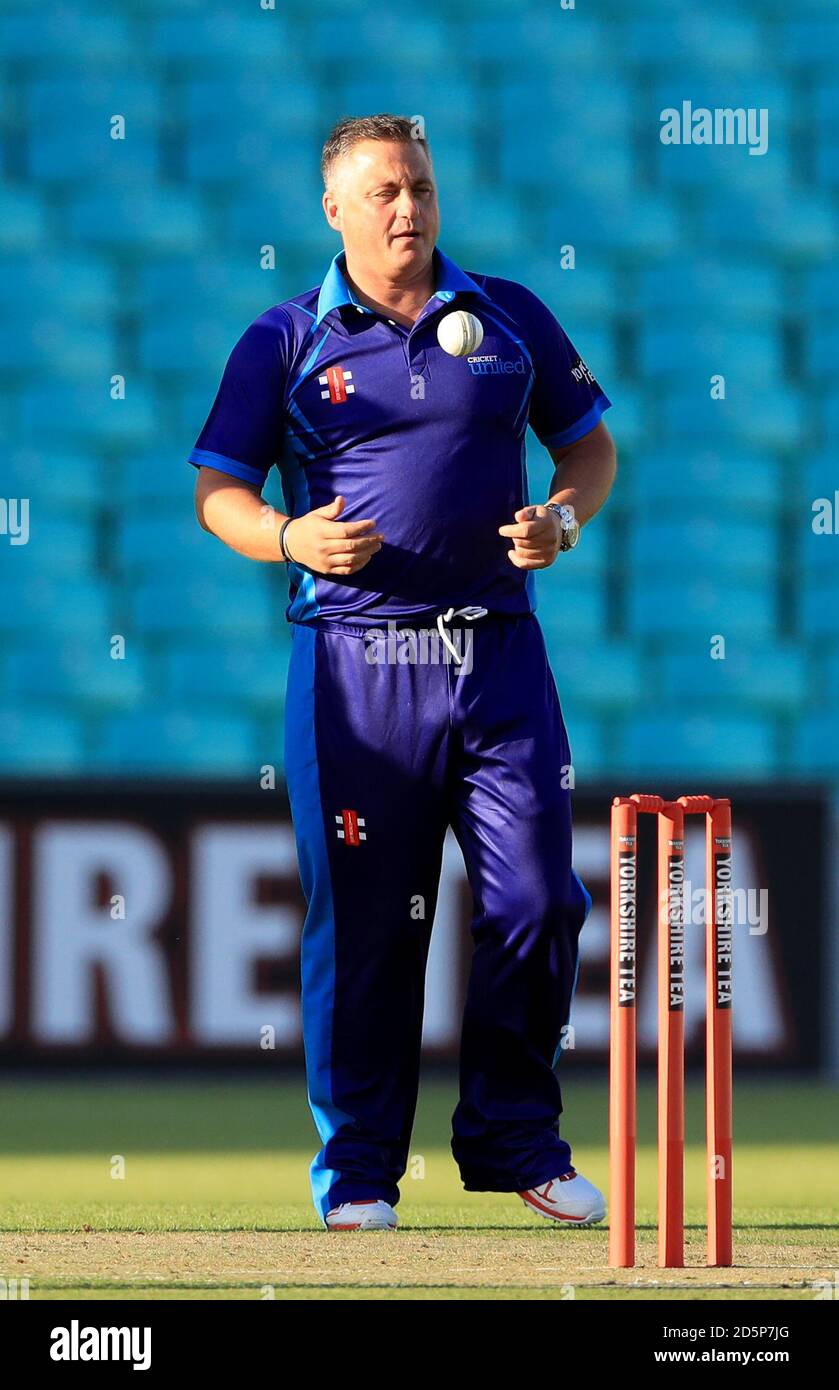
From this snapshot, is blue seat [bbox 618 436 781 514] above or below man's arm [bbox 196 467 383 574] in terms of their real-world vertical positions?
above

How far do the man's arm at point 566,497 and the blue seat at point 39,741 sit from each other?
3.12m

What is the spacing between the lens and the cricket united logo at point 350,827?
3.05 m

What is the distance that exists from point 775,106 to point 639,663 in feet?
5.31

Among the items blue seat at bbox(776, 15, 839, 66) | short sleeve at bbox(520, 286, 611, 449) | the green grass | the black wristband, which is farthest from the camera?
blue seat at bbox(776, 15, 839, 66)

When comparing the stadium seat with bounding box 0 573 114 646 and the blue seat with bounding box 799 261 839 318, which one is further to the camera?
the blue seat with bounding box 799 261 839 318

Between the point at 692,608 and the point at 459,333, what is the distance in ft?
10.9

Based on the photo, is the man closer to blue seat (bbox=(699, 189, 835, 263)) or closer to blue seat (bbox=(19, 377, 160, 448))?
blue seat (bbox=(19, 377, 160, 448))

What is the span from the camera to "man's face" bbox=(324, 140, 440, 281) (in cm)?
303

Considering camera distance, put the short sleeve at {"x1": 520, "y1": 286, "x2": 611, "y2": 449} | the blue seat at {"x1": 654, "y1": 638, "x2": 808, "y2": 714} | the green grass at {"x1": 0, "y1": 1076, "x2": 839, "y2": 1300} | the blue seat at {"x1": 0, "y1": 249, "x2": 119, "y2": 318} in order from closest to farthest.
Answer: the green grass at {"x1": 0, "y1": 1076, "x2": 839, "y2": 1300}
the short sleeve at {"x1": 520, "y1": 286, "x2": 611, "y2": 449}
the blue seat at {"x1": 654, "y1": 638, "x2": 808, "y2": 714}
the blue seat at {"x1": 0, "y1": 249, "x2": 119, "y2": 318}

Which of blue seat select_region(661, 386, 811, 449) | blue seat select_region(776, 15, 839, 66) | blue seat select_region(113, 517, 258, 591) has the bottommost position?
blue seat select_region(113, 517, 258, 591)

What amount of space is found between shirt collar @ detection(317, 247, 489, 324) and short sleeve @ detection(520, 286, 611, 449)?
88 mm

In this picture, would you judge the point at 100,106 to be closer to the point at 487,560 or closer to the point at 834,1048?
the point at 834,1048

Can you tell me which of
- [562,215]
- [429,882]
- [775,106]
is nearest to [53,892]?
[429,882]

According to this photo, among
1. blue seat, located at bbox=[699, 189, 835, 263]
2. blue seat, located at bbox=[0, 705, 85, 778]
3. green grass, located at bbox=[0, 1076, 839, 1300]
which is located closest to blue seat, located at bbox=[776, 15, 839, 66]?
blue seat, located at bbox=[699, 189, 835, 263]
